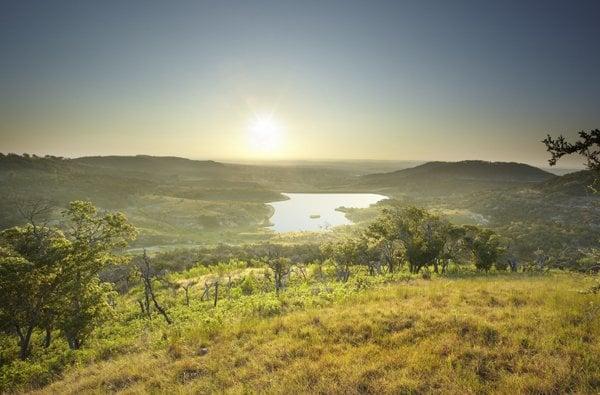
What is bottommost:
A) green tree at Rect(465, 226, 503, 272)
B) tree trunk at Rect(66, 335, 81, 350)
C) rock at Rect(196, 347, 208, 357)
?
tree trunk at Rect(66, 335, 81, 350)

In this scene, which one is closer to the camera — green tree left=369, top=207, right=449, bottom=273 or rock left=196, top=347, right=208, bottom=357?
rock left=196, top=347, right=208, bottom=357

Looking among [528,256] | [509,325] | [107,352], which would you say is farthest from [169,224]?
[509,325]

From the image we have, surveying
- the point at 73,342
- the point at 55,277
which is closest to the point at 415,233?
the point at 73,342

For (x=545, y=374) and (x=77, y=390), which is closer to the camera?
(x=545, y=374)

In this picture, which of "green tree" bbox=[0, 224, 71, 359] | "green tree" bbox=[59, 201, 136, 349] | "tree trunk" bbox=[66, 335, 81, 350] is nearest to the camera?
"green tree" bbox=[0, 224, 71, 359]

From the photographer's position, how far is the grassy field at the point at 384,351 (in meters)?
9.95

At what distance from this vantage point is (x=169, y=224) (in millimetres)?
152500

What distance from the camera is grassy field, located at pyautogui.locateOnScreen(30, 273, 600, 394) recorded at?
32.7ft

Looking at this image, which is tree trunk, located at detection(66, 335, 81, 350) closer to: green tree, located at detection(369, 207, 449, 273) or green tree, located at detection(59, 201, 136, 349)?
green tree, located at detection(59, 201, 136, 349)

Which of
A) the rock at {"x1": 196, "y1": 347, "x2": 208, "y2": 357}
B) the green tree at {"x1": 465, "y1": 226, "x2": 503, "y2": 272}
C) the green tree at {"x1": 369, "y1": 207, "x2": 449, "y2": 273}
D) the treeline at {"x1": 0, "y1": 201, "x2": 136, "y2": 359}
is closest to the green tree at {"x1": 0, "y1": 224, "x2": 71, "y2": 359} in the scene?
the treeline at {"x1": 0, "y1": 201, "x2": 136, "y2": 359}

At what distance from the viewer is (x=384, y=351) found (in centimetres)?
1211

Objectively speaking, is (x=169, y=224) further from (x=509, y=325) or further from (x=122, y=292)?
(x=509, y=325)

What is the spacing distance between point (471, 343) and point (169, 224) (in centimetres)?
15390

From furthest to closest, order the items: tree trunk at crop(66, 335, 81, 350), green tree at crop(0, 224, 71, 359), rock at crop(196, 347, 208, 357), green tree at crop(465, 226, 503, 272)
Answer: green tree at crop(465, 226, 503, 272) → tree trunk at crop(66, 335, 81, 350) → green tree at crop(0, 224, 71, 359) → rock at crop(196, 347, 208, 357)
